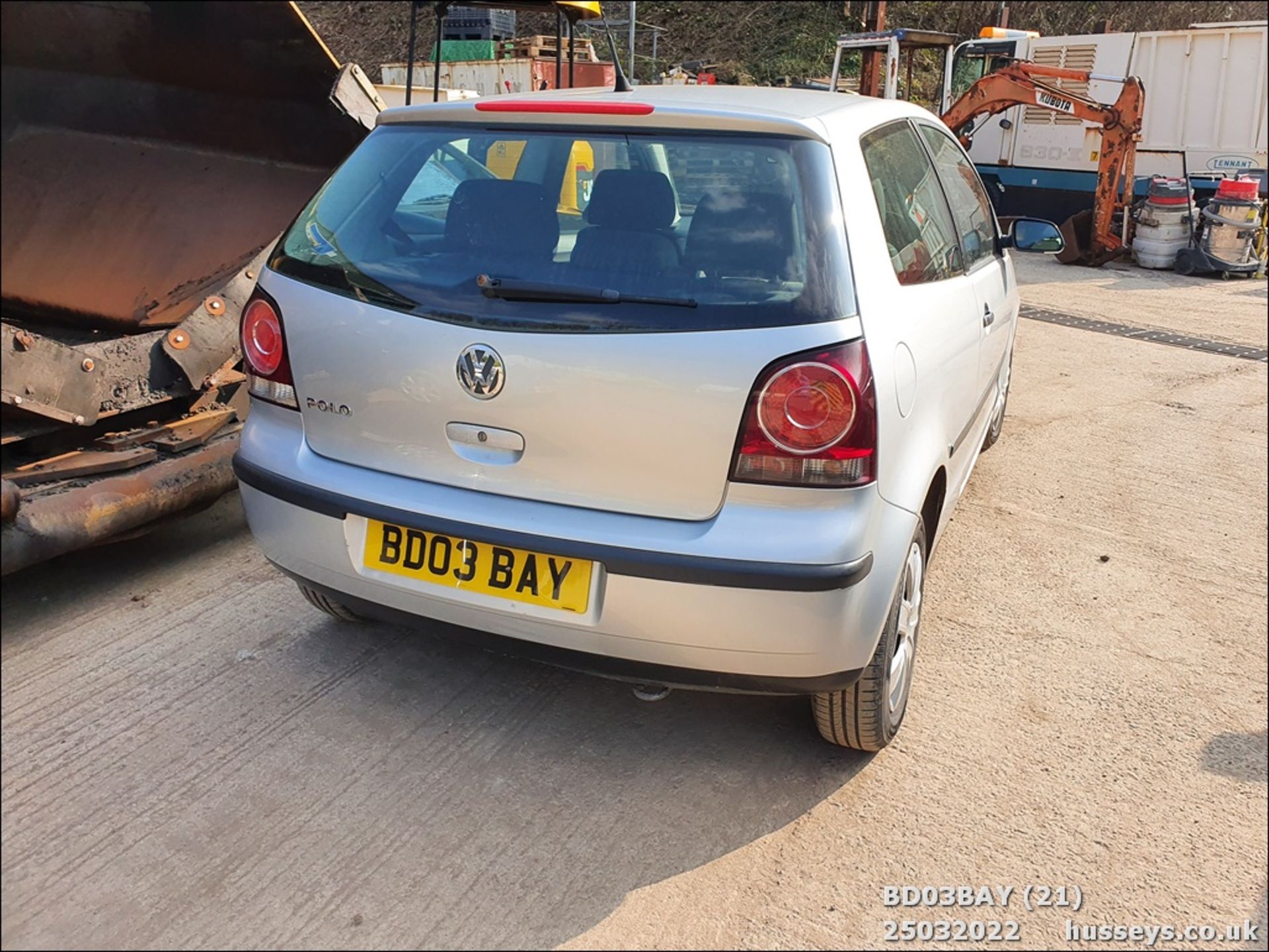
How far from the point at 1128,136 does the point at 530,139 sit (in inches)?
444

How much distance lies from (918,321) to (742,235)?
568 mm

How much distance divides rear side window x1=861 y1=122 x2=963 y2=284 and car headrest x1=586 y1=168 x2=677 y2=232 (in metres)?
0.54

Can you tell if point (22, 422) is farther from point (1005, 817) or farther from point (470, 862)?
point (1005, 817)

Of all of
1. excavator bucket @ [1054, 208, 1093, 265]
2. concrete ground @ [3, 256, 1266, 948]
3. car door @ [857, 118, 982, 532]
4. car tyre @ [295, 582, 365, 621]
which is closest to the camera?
concrete ground @ [3, 256, 1266, 948]

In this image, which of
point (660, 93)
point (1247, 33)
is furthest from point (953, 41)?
point (660, 93)

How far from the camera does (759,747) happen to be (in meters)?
2.73

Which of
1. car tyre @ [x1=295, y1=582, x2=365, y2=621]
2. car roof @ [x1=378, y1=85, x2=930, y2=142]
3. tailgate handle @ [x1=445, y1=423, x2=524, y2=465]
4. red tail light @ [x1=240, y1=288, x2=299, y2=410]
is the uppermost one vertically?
car roof @ [x1=378, y1=85, x2=930, y2=142]

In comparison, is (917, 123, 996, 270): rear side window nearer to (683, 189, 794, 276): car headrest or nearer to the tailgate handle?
(683, 189, 794, 276): car headrest

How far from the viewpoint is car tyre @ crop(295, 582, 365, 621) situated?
9.98 ft

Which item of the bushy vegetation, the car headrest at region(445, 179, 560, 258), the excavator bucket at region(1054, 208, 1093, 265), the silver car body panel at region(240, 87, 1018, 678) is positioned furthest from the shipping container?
the car headrest at region(445, 179, 560, 258)

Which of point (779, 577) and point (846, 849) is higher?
point (779, 577)

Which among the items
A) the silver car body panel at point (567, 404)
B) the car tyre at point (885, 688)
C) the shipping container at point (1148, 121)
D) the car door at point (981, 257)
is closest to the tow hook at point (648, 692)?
the car tyre at point (885, 688)

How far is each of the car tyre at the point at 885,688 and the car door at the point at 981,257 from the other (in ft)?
3.31

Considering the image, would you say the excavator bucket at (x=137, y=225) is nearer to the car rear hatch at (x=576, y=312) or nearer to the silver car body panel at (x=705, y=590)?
the car rear hatch at (x=576, y=312)
